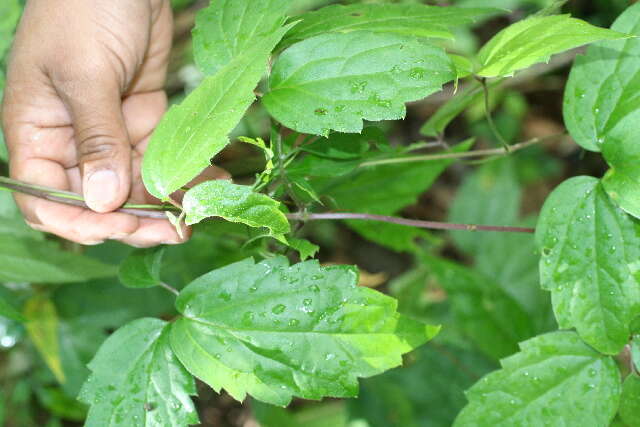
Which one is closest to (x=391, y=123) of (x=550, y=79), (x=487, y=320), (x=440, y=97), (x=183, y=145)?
(x=440, y=97)

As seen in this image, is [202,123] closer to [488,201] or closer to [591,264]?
[591,264]

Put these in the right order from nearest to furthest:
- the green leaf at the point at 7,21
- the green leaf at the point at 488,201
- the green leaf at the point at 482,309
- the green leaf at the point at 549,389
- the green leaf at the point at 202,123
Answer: the green leaf at the point at 202,123
the green leaf at the point at 549,389
the green leaf at the point at 7,21
the green leaf at the point at 482,309
the green leaf at the point at 488,201

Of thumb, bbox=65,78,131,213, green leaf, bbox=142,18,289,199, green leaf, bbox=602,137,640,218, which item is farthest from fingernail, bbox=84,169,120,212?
green leaf, bbox=602,137,640,218

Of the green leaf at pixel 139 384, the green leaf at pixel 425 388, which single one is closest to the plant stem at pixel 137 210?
the green leaf at pixel 139 384

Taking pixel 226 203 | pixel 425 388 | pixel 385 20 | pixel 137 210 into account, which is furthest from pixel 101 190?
pixel 425 388

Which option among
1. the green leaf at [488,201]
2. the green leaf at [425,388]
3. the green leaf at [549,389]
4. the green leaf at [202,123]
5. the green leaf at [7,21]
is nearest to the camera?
the green leaf at [202,123]

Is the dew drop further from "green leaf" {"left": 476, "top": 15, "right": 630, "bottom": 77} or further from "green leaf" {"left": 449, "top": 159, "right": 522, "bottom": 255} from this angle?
"green leaf" {"left": 449, "top": 159, "right": 522, "bottom": 255}

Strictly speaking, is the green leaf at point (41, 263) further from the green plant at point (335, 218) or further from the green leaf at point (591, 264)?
the green leaf at point (591, 264)
